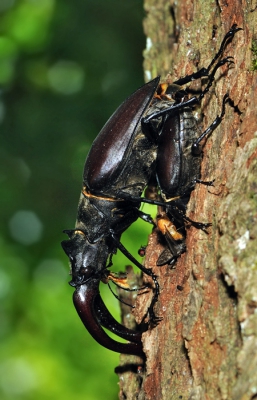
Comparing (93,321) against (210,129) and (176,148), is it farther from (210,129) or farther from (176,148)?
(210,129)

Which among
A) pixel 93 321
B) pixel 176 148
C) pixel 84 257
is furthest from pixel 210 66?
pixel 93 321

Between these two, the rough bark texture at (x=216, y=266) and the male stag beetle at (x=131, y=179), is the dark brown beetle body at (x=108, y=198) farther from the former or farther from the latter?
the rough bark texture at (x=216, y=266)

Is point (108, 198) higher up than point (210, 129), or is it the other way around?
point (108, 198)

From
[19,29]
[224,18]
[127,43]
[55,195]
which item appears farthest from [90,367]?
[127,43]

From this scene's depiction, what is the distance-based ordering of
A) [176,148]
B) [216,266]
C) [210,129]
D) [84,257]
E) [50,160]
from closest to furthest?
[216,266] → [210,129] → [176,148] → [84,257] → [50,160]

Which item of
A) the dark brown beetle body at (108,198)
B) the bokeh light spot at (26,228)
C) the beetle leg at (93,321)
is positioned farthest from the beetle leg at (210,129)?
the bokeh light spot at (26,228)

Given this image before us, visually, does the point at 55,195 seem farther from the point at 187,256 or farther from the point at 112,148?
the point at 187,256
